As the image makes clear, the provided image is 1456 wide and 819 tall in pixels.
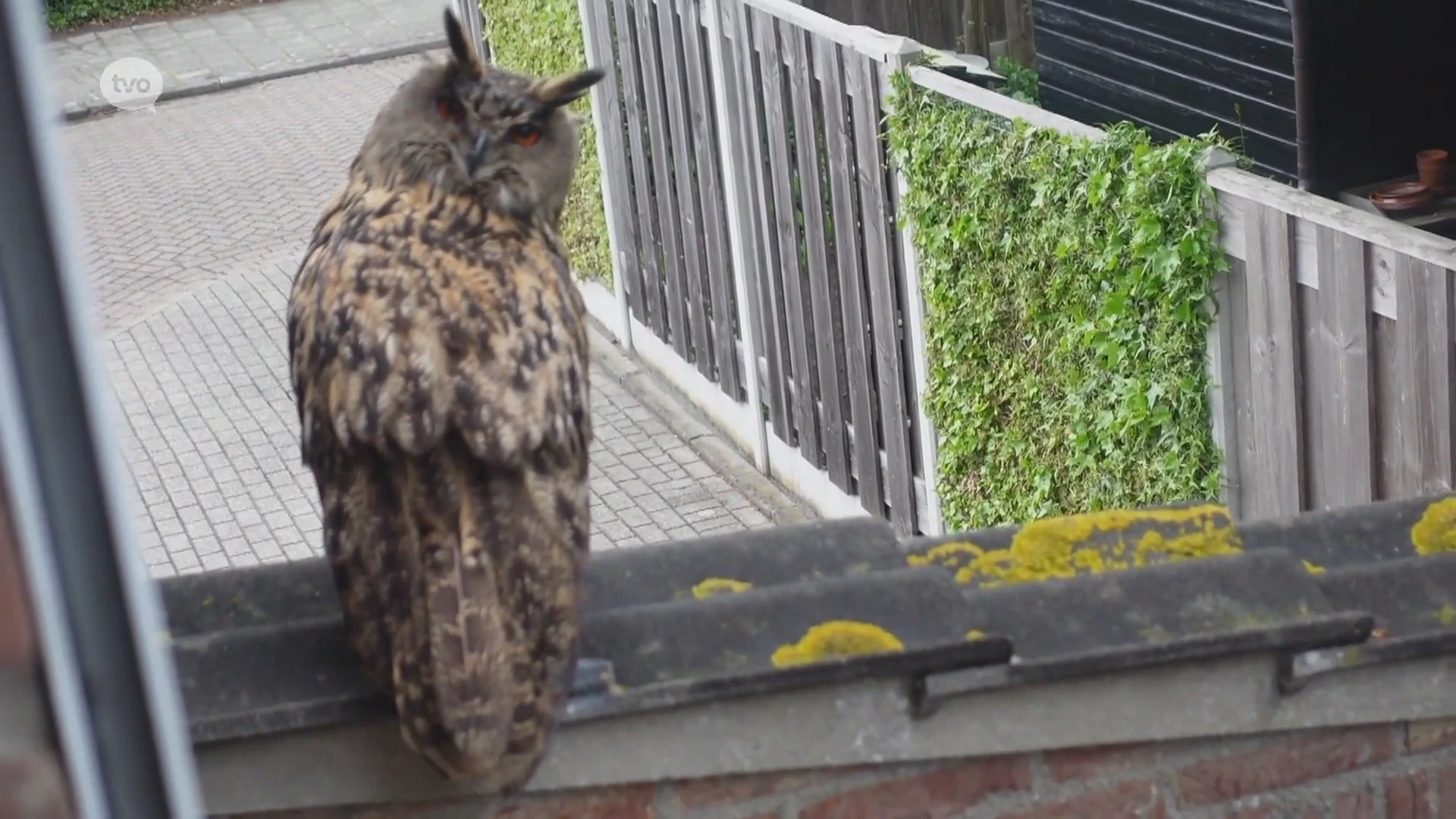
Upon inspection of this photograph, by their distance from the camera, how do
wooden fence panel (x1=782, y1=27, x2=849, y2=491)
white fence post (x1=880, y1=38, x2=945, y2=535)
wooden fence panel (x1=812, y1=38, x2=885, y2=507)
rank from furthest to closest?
wooden fence panel (x1=782, y1=27, x2=849, y2=491) → wooden fence panel (x1=812, y1=38, x2=885, y2=507) → white fence post (x1=880, y1=38, x2=945, y2=535)

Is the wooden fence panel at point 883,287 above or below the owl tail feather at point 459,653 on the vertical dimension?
below

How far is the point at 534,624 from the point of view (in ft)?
7.43

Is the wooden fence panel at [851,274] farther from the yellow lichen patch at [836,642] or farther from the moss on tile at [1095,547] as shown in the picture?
the yellow lichen patch at [836,642]

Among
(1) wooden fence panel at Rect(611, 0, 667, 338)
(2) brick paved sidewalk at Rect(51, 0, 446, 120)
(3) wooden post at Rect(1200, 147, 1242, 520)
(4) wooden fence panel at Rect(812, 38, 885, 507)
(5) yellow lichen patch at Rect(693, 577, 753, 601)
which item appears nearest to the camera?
(5) yellow lichen patch at Rect(693, 577, 753, 601)

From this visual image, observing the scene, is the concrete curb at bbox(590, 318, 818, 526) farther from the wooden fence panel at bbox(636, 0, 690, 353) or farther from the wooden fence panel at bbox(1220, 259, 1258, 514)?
the wooden fence panel at bbox(1220, 259, 1258, 514)

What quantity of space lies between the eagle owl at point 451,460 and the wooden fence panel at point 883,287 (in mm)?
3901

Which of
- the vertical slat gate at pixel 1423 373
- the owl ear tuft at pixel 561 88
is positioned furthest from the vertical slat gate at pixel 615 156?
the owl ear tuft at pixel 561 88

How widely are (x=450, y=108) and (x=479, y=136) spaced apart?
0.11m

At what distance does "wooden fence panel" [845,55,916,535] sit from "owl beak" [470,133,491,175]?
3.63 meters

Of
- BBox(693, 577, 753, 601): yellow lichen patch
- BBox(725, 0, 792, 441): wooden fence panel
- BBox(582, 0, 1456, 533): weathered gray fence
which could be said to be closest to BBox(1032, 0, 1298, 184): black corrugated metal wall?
BBox(582, 0, 1456, 533): weathered gray fence

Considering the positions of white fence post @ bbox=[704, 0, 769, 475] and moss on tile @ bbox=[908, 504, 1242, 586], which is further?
white fence post @ bbox=[704, 0, 769, 475]

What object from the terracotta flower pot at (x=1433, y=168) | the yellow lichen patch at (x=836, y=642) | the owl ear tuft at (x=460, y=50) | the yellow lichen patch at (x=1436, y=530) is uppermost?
the owl ear tuft at (x=460, y=50)

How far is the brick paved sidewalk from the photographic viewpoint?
695 inches

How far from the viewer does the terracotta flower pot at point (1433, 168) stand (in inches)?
210
